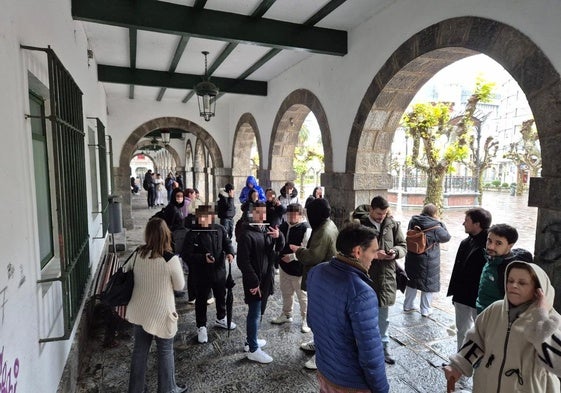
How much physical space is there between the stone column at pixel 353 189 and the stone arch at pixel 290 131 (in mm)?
366

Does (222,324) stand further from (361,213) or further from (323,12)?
(323,12)

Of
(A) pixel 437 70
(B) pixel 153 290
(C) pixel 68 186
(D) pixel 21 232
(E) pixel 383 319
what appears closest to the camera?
(D) pixel 21 232

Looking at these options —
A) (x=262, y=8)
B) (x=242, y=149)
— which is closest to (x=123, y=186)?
(x=242, y=149)

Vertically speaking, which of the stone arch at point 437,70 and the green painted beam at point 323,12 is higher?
the green painted beam at point 323,12

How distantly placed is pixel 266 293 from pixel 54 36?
2.50 m

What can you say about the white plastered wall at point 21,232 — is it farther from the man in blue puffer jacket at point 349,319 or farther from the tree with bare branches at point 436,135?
the tree with bare branches at point 436,135

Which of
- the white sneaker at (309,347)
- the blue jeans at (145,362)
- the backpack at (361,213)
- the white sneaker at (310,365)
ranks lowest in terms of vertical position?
the white sneaker at (310,365)

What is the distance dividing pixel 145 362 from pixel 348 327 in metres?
1.43

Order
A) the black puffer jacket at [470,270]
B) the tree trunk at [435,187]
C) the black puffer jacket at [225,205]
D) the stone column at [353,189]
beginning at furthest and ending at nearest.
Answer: the tree trunk at [435,187] < the black puffer jacket at [225,205] < the stone column at [353,189] < the black puffer jacket at [470,270]

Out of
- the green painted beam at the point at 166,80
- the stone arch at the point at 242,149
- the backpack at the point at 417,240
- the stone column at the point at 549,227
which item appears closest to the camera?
the stone column at the point at 549,227

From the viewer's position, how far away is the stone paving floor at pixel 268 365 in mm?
2510

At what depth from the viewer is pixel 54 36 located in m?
2.56

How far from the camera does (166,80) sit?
21.6ft

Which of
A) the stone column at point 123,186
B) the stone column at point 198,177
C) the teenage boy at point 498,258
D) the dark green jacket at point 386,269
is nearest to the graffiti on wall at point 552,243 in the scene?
the teenage boy at point 498,258
